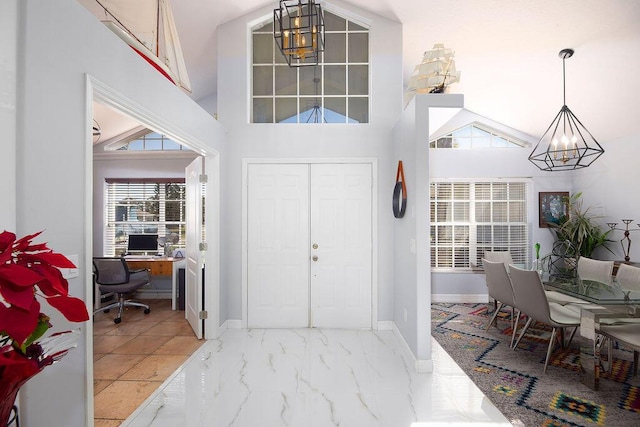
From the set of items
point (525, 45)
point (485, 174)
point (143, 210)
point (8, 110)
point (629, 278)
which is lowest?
point (629, 278)

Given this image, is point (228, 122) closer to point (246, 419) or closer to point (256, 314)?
point (256, 314)

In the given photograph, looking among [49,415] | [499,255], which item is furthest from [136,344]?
[499,255]

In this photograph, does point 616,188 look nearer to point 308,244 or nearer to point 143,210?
point 308,244

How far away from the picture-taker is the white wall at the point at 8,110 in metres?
1.30

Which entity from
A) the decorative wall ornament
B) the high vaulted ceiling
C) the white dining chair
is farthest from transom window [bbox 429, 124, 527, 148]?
the white dining chair

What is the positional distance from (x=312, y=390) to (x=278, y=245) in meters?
1.77

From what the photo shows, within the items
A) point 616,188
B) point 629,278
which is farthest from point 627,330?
point 616,188

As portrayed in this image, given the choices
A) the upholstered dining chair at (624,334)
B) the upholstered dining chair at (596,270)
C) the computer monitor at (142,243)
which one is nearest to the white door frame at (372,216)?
the upholstered dining chair at (624,334)

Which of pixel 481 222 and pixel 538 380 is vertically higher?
pixel 481 222

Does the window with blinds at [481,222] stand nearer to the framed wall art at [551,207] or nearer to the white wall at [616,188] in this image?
the framed wall art at [551,207]

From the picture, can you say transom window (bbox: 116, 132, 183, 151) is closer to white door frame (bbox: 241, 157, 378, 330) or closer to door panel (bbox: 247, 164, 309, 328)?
white door frame (bbox: 241, 157, 378, 330)

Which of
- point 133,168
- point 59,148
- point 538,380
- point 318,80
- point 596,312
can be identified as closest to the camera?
point 59,148

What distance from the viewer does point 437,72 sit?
2920mm

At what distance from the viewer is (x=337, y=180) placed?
3.95 metres
